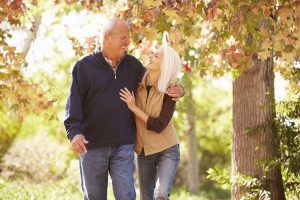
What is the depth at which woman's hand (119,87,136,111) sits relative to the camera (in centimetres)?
582

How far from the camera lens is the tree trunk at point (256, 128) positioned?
8414 millimetres

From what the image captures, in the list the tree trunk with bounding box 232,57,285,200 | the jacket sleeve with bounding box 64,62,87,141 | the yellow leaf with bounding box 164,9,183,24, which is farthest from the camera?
the tree trunk with bounding box 232,57,285,200

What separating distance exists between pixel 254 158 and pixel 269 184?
39 centimetres

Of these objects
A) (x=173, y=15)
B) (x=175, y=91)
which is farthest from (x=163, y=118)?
(x=173, y=15)

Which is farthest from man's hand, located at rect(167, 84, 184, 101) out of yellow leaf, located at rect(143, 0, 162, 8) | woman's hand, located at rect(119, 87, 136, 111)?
yellow leaf, located at rect(143, 0, 162, 8)

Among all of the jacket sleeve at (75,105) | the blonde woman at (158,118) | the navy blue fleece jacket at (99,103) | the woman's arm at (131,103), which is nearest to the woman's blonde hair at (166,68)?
the blonde woman at (158,118)

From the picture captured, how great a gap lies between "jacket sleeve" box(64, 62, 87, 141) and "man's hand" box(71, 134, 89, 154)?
0.22ft

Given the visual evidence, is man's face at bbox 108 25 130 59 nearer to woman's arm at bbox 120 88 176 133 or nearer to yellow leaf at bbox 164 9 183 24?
woman's arm at bbox 120 88 176 133

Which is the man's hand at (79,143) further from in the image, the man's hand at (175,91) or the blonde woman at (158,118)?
the man's hand at (175,91)

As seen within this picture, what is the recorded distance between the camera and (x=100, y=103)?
5781mm

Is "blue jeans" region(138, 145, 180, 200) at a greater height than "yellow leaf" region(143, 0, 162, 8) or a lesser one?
lesser

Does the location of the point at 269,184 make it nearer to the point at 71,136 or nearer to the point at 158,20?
the point at 158,20

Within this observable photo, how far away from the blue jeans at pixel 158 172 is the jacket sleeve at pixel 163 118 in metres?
0.27

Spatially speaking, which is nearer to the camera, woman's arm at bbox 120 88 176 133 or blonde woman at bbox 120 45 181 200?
woman's arm at bbox 120 88 176 133
